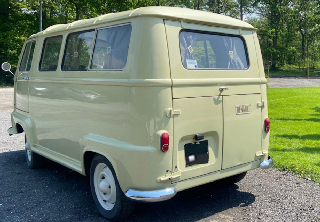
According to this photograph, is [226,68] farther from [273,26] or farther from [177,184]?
[273,26]

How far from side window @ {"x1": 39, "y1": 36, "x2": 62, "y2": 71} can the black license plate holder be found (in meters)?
2.45

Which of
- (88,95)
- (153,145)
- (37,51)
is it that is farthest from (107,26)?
(37,51)

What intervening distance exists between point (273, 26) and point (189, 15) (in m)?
52.3

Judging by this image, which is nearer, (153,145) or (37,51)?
(153,145)

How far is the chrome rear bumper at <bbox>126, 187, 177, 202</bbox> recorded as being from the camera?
3316 millimetres

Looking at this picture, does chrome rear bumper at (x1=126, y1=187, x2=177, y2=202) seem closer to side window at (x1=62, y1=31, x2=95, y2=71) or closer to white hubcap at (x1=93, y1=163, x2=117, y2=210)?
white hubcap at (x1=93, y1=163, x2=117, y2=210)

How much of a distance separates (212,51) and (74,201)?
2.71 metres

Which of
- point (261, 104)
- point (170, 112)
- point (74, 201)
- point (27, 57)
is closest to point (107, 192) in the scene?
point (74, 201)

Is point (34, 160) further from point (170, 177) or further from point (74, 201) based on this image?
point (170, 177)

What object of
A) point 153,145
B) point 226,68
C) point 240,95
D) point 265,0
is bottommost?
point 153,145

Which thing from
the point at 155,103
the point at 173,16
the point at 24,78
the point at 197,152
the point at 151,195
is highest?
the point at 173,16

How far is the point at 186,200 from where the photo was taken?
14.7 ft

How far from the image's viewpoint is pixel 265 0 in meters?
53.6

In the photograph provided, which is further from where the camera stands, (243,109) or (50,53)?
(50,53)
